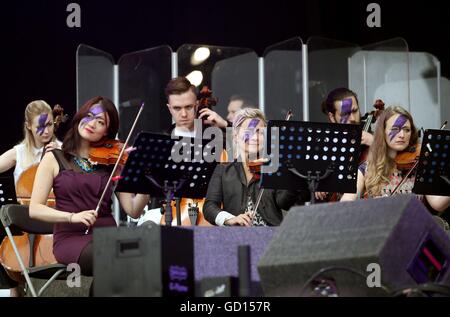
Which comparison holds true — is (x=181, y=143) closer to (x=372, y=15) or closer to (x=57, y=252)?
(x=57, y=252)

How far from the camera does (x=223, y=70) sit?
23.6 ft

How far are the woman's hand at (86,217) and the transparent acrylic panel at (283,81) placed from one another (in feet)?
9.77

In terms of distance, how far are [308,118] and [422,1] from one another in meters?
1.42

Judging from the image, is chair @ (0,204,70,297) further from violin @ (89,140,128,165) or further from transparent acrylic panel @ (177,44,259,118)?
transparent acrylic panel @ (177,44,259,118)

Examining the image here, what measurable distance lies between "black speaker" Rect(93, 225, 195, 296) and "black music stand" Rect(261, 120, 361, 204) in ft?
4.06

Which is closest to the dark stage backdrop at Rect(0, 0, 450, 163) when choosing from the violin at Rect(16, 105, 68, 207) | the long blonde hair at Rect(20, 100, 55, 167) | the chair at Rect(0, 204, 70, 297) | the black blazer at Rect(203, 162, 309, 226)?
the long blonde hair at Rect(20, 100, 55, 167)

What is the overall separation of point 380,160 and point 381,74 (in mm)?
2117

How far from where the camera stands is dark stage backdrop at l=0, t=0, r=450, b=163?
732 centimetres

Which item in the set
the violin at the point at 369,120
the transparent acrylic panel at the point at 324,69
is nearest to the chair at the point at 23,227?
the violin at the point at 369,120

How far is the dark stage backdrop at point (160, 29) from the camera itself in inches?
288

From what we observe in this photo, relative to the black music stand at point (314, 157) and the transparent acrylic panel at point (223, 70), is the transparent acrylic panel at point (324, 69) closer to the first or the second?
the transparent acrylic panel at point (223, 70)

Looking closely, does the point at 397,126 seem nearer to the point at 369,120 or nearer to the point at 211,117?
the point at 369,120

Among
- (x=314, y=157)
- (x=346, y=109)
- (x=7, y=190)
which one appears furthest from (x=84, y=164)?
→ (x=346, y=109)
